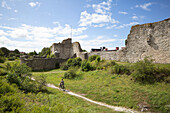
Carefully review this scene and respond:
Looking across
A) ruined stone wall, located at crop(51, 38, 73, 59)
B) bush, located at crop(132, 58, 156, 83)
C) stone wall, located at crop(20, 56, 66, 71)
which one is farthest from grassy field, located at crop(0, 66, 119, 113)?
ruined stone wall, located at crop(51, 38, 73, 59)

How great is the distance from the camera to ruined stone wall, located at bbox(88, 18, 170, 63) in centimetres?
1155

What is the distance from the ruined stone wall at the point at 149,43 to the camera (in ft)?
37.9

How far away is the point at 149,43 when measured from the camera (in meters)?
12.9

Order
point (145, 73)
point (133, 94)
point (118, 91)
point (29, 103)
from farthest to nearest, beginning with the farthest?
point (145, 73) → point (118, 91) → point (133, 94) → point (29, 103)

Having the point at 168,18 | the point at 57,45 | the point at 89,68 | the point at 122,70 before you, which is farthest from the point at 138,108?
the point at 57,45

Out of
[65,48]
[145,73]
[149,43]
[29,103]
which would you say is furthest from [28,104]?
[65,48]

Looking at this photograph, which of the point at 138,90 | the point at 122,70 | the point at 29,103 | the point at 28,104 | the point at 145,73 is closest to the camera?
the point at 28,104

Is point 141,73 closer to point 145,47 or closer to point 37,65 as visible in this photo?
point 145,47

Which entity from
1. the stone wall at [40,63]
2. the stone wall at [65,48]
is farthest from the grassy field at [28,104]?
the stone wall at [65,48]

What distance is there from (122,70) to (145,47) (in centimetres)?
439

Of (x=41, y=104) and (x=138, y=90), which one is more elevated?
(x=41, y=104)

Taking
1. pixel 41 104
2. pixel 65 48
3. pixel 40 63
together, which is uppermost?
pixel 65 48

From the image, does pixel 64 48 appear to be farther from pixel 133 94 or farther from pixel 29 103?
pixel 29 103

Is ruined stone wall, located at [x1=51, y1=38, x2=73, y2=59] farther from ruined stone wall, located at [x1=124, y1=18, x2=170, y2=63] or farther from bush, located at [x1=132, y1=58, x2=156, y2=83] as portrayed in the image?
bush, located at [x1=132, y1=58, x2=156, y2=83]
